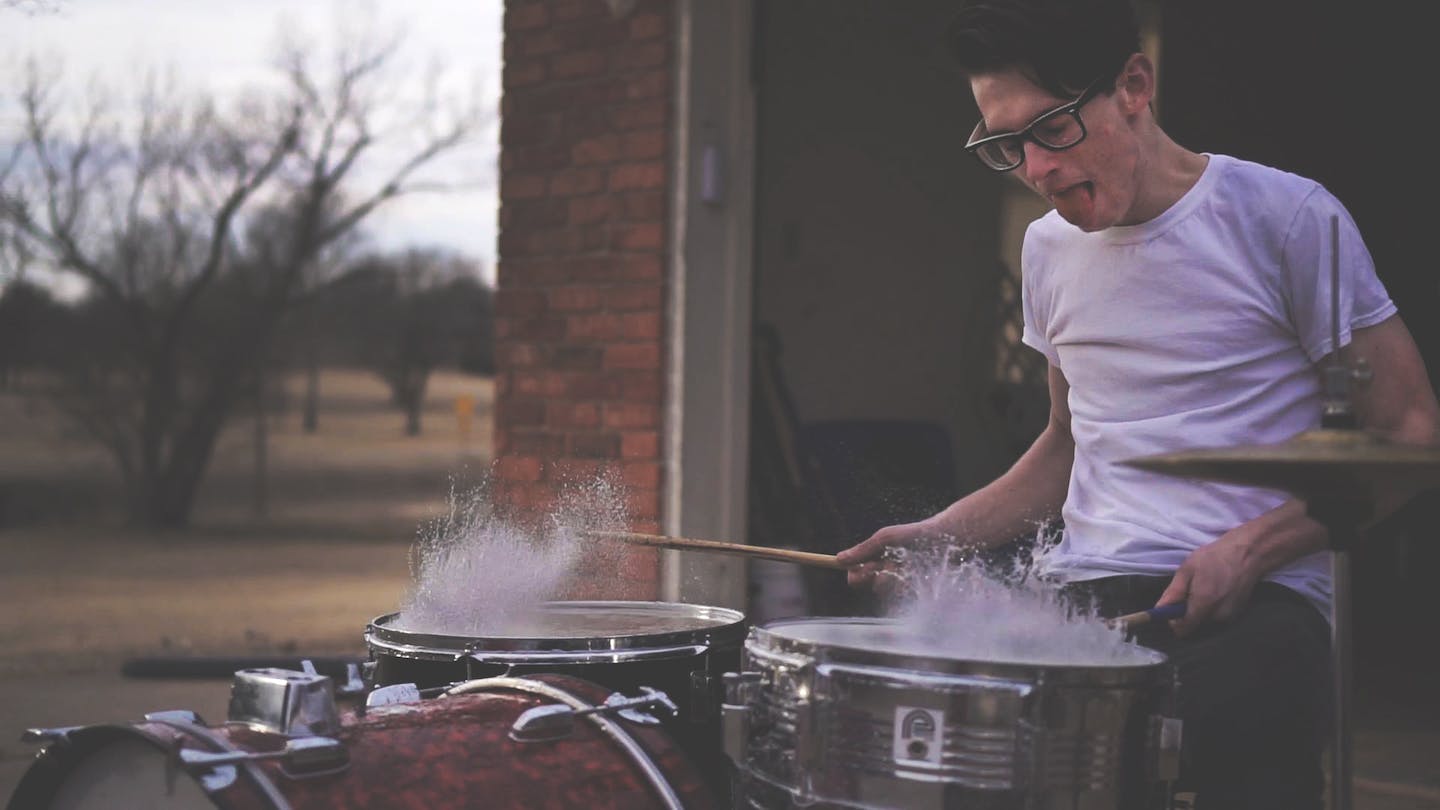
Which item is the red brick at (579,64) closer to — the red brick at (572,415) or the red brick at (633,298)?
the red brick at (633,298)

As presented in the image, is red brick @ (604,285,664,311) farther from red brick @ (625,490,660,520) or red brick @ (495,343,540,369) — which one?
red brick @ (625,490,660,520)

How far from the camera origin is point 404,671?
7.66ft

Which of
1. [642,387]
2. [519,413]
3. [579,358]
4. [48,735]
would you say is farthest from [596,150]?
[48,735]

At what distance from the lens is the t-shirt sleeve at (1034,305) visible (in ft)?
8.40

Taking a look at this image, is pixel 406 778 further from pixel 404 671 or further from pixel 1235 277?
pixel 1235 277

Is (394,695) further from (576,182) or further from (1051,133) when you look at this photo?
(576,182)

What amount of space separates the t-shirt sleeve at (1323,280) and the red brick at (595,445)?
3.15 m

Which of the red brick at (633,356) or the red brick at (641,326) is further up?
the red brick at (641,326)

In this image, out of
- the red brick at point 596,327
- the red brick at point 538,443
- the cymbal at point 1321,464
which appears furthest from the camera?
Result: the red brick at point 538,443

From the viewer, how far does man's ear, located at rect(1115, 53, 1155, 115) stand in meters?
2.23

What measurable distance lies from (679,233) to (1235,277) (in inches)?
115

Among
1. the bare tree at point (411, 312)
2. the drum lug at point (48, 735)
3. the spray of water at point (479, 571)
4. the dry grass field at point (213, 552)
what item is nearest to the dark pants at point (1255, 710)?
the spray of water at point (479, 571)

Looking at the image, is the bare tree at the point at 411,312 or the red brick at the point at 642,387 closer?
the red brick at the point at 642,387

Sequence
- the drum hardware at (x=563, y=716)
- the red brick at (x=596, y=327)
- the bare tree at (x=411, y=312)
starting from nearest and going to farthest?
1. the drum hardware at (x=563, y=716)
2. the red brick at (x=596, y=327)
3. the bare tree at (x=411, y=312)
